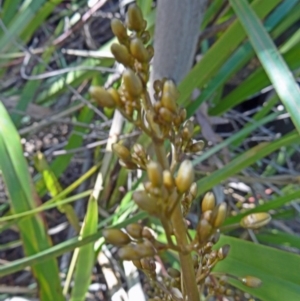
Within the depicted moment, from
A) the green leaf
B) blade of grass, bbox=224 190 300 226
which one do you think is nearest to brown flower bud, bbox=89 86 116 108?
the green leaf

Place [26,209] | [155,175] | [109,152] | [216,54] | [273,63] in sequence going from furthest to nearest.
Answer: [109,152] < [216,54] < [26,209] < [273,63] < [155,175]

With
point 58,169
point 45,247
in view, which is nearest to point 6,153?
point 45,247

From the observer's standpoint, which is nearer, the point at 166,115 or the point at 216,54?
the point at 166,115

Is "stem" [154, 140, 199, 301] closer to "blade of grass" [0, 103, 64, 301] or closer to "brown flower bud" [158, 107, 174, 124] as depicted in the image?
"brown flower bud" [158, 107, 174, 124]

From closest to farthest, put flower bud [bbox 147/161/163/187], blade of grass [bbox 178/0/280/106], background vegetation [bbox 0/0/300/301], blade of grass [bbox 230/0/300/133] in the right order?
1. flower bud [bbox 147/161/163/187]
2. blade of grass [bbox 230/0/300/133]
3. background vegetation [bbox 0/0/300/301]
4. blade of grass [bbox 178/0/280/106]

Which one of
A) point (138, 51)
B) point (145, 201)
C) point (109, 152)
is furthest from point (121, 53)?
point (109, 152)

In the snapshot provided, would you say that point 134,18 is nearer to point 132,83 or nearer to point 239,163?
point 132,83

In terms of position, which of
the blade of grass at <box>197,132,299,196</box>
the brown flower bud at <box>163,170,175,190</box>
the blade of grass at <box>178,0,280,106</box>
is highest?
the blade of grass at <box>178,0,280,106</box>
